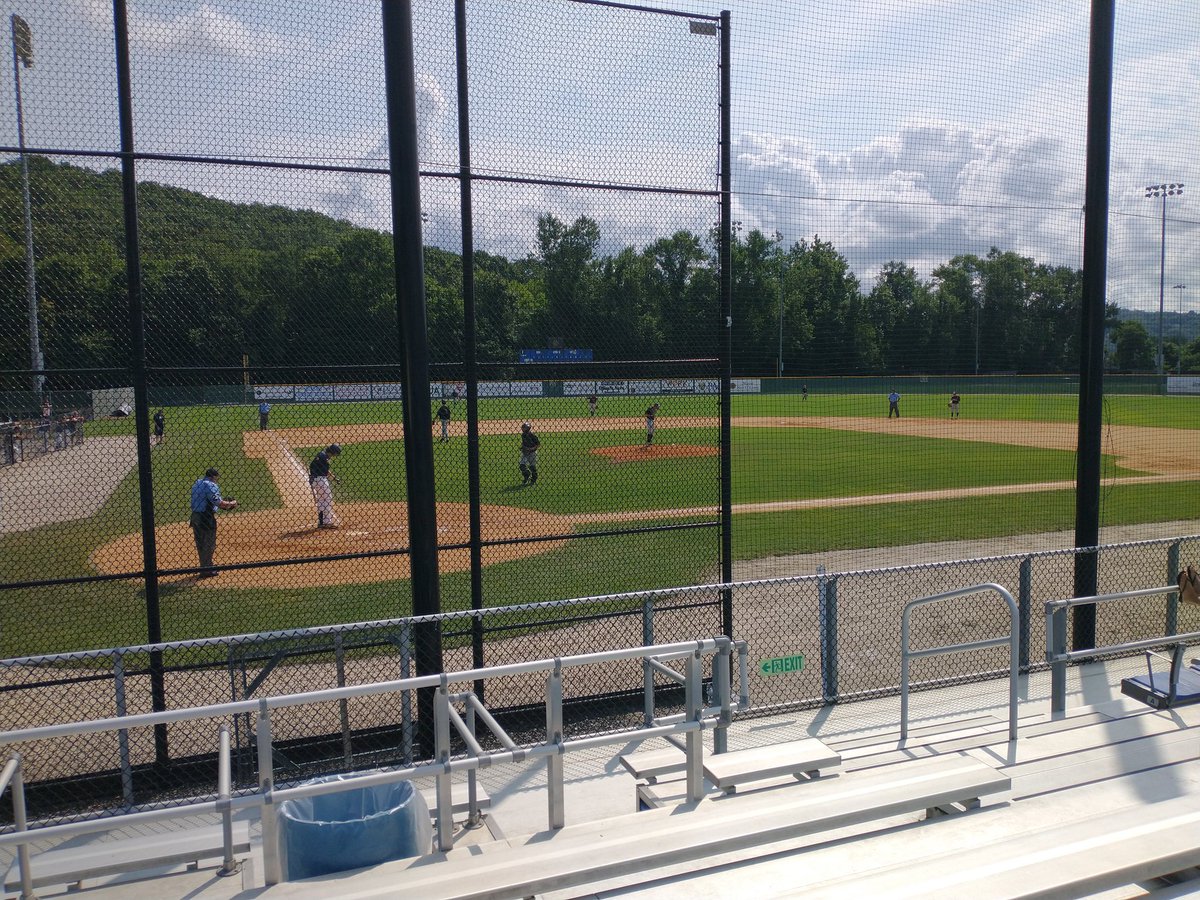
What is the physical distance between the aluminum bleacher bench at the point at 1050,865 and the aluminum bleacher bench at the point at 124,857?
2966 mm

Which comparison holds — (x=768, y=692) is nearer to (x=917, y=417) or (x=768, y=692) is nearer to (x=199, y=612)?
(x=199, y=612)

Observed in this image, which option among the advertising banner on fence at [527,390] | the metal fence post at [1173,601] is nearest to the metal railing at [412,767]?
the advertising banner on fence at [527,390]

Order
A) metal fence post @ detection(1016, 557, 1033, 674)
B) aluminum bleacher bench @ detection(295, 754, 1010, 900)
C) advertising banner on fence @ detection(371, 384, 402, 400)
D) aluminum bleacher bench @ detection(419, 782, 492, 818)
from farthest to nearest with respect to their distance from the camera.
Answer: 1. advertising banner on fence @ detection(371, 384, 402, 400)
2. metal fence post @ detection(1016, 557, 1033, 674)
3. aluminum bleacher bench @ detection(419, 782, 492, 818)
4. aluminum bleacher bench @ detection(295, 754, 1010, 900)

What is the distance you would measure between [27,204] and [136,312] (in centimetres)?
95

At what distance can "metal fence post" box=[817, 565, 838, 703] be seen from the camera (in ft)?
24.0

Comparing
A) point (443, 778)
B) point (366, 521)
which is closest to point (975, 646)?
point (443, 778)

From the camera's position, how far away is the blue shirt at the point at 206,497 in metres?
A: 11.7

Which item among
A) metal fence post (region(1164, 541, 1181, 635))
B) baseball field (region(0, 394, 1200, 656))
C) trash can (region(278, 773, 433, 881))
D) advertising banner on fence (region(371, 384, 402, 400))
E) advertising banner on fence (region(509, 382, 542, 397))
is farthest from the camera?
baseball field (region(0, 394, 1200, 656))

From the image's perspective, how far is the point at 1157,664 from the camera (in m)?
8.56

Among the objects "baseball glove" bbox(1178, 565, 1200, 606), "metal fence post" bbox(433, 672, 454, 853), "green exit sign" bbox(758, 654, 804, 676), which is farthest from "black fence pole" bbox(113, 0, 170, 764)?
"baseball glove" bbox(1178, 565, 1200, 606)

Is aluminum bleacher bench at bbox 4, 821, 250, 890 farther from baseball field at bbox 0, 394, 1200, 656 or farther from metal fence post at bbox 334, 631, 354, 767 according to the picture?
baseball field at bbox 0, 394, 1200, 656

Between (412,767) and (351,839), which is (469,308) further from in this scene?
(351,839)

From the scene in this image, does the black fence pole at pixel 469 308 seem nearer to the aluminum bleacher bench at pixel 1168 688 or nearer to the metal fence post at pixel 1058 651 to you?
A: the metal fence post at pixel 1058 651

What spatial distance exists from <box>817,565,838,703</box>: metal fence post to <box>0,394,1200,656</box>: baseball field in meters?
1.63
